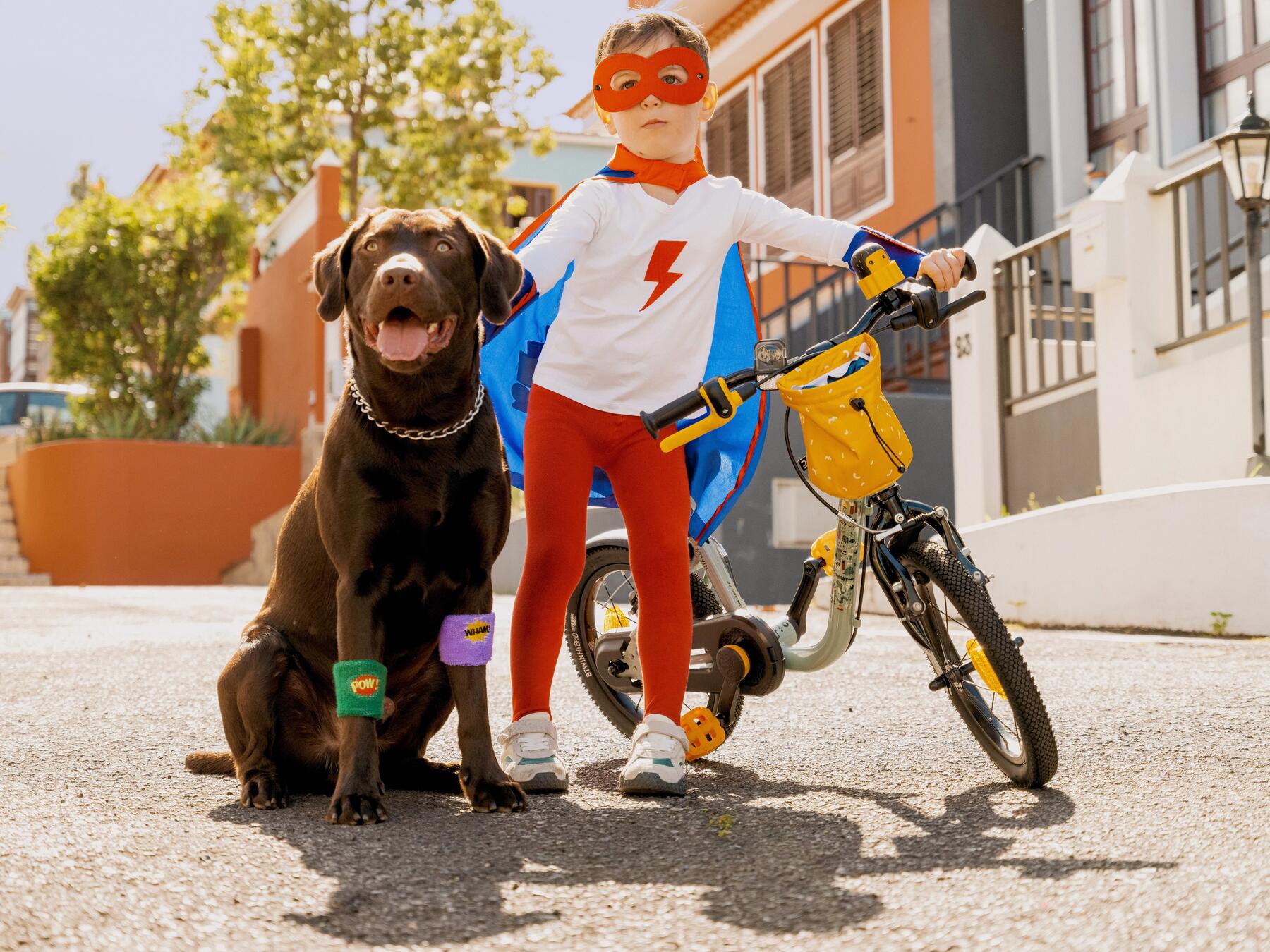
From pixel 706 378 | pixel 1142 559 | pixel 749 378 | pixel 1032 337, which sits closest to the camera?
pixel 749 378

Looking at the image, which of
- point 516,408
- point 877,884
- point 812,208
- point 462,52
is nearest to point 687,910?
point 877,884

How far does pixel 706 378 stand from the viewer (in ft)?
12.3

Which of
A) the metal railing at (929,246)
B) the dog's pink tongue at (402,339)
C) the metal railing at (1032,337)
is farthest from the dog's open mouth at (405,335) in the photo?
the metal railing at (929,246)

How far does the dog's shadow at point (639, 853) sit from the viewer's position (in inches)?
84.9

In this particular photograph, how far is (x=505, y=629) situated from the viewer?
26.9ft

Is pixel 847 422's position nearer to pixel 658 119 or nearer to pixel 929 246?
pixel 658 119

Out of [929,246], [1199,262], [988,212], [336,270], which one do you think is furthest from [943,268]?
[929,246]

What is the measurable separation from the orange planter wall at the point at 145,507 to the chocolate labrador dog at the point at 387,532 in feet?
51.7

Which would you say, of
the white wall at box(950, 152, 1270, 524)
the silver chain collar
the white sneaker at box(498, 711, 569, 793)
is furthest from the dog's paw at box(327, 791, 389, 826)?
the white wall at box(950, 152, 1270, 524)

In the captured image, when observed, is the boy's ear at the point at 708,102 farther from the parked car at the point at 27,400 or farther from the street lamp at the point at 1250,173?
the parked car at the point at 27,400

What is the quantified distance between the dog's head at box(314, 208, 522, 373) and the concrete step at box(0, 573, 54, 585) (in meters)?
17.0

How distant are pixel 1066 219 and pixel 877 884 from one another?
35.8 feet

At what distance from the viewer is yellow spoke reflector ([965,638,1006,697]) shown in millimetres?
3053

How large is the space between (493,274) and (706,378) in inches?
35.0
